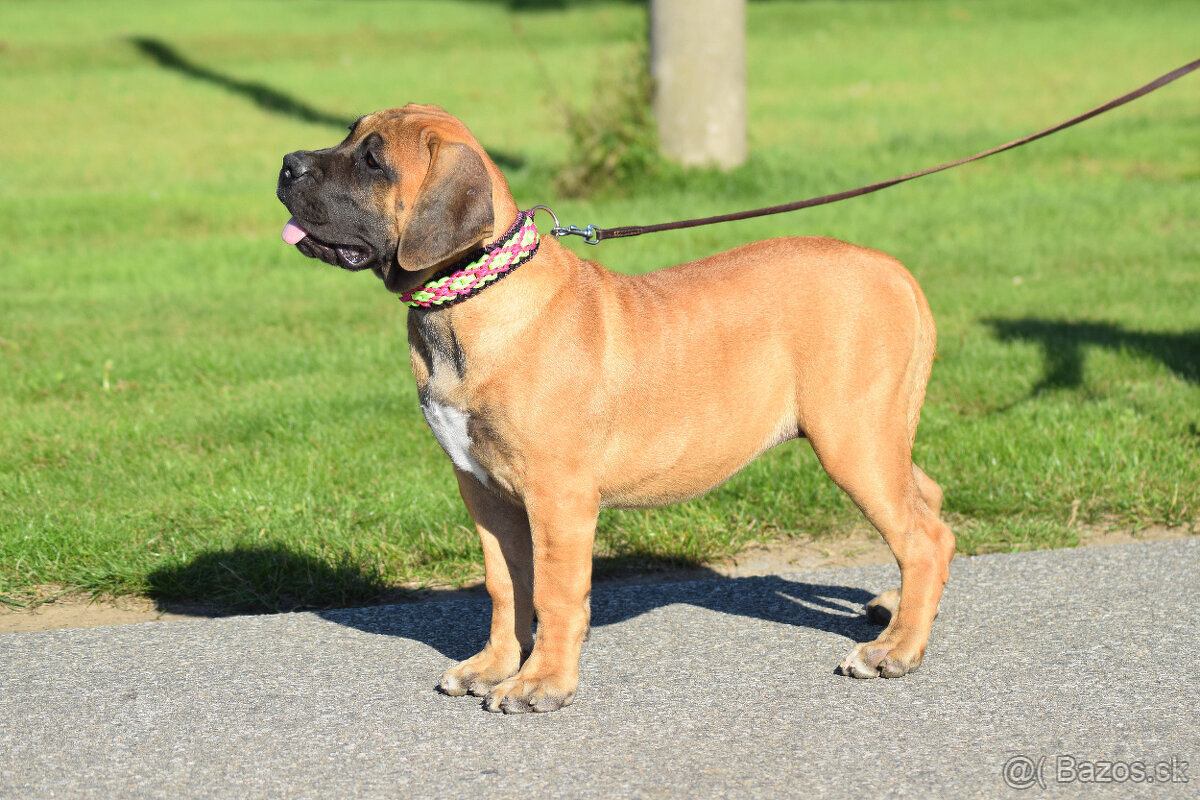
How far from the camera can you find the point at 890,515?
4.02 m

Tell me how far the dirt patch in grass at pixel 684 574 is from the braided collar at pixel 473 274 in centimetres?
163

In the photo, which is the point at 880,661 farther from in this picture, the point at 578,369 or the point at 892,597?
the point at 578,369

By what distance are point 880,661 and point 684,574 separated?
127cm

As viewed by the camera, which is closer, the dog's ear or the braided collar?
the dog's ear

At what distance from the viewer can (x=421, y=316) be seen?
376cm

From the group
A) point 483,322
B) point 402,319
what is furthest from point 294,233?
point 402,319

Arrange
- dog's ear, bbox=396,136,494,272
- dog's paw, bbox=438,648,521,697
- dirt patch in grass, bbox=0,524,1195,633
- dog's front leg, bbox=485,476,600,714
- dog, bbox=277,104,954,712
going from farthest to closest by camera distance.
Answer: dirt patch in grass, bbox=0,524,1195,633, dog's paw, bbox=438,648,521,697, dog's front leg, bbox=485,476,600,714, dog, bbox=277,104,954,712, dog's ear, bbox=396,136,494,272

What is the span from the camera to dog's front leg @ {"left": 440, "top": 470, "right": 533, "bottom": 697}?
4.01m

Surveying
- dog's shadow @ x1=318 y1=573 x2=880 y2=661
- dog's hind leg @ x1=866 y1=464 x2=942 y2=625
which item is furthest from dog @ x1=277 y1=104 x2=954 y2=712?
dog's shadow @ x1=318 y1=573 x2=880 y2=661

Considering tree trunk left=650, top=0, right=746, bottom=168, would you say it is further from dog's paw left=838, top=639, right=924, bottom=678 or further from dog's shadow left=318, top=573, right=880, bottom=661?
dog's paw left=838, top=639, right=924, bottom=678

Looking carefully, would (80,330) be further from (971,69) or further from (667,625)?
(971,69)

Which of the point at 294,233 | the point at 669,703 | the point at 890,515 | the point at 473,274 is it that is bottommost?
the point at 669,703

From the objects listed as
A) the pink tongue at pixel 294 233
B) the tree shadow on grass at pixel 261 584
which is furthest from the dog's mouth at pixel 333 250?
the tree shadow on grass at pixel 261 584

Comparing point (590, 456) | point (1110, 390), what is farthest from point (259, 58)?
point (590, 456)
